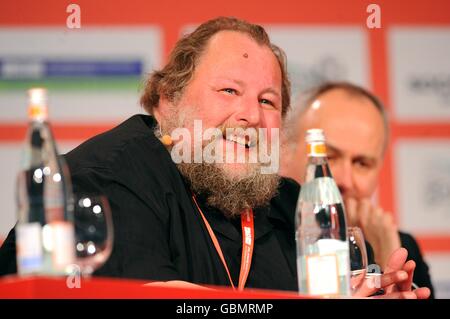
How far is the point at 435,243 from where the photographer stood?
3125 mm

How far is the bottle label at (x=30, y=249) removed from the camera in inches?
49.1

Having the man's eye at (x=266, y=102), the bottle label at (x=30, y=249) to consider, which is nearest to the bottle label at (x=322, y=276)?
the bottle label at (x=30, y=249)

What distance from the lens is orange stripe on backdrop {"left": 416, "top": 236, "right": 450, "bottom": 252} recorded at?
3.11 m

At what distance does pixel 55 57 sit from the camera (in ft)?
9.41

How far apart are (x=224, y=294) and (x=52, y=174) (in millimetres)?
441

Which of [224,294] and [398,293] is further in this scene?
[398,293]

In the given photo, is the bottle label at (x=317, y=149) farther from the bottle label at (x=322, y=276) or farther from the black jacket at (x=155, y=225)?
the black jacket at (x=155, y=225)

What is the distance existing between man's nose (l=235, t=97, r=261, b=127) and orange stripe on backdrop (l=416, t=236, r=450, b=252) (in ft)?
3.83

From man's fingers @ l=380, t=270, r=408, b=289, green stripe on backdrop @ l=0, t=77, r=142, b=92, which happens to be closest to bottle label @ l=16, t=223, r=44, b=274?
man's fingers @ l=380, t=270, r=408, b=289

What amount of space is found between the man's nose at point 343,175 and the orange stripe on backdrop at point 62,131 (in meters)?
0.83

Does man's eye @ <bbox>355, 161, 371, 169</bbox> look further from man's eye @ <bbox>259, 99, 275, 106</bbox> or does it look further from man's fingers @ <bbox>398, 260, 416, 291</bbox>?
man's fingers @ <bbox>398, 260, 416, 291</bbox>

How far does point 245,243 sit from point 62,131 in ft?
3.46
